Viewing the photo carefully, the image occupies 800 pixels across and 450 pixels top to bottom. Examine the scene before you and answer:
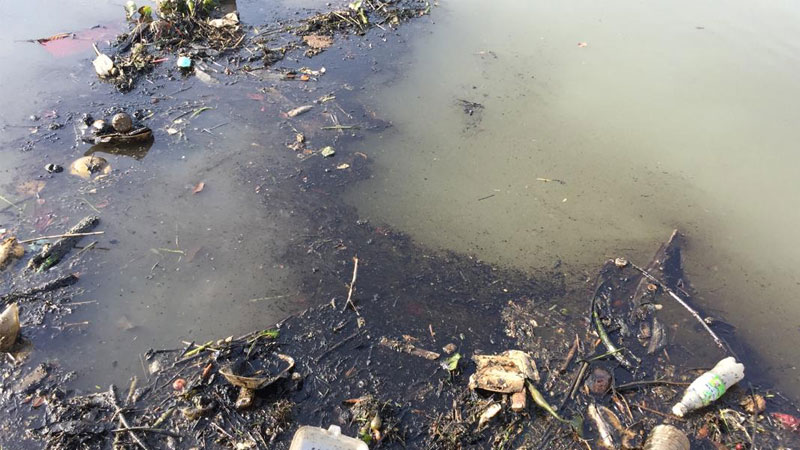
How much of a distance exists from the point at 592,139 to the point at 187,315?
4.02 meters

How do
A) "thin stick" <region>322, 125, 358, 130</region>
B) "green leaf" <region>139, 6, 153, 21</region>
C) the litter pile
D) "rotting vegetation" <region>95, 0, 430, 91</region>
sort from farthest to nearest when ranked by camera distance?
1. "green leaf" <region>139, 6, 153, 21</region>
2. "rotting vegetation" <region>95, 0, 430, 91</region>
3. "thin stick" <region>322, 125, 358, 130</region>
4. the litter pile

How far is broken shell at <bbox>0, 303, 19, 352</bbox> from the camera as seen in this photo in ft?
9.30

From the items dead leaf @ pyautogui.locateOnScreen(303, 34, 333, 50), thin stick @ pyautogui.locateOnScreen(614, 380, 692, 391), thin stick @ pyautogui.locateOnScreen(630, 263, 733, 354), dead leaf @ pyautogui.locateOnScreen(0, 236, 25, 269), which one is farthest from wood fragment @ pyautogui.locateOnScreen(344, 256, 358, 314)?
dead leaf @ pyautogui.locateOnScreen(303, 34, 333, 50)

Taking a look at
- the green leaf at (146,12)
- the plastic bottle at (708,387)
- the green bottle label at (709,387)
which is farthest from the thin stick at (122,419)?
the green leaf at (146,12)

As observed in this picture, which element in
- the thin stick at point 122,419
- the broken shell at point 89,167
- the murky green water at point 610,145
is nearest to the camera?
the thin stick at point 122,419

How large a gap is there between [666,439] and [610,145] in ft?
9.84

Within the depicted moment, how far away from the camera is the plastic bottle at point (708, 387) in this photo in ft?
9.23

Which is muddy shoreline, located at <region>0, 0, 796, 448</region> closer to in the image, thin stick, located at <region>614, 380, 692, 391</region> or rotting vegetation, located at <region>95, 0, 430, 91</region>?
thin stick, located at <region>614, 380, 692, 391</region>

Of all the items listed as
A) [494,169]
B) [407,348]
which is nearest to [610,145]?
[494,169]

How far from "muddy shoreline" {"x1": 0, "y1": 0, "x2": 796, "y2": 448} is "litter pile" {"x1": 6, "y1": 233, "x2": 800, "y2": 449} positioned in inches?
0.4

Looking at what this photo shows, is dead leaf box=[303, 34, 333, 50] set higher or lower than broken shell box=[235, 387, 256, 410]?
higher

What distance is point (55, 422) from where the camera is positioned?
262 centimetres

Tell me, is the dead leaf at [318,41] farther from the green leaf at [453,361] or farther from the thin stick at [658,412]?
the thin stick at [658,412]

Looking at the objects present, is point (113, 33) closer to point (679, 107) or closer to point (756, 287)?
point (679, 107)
